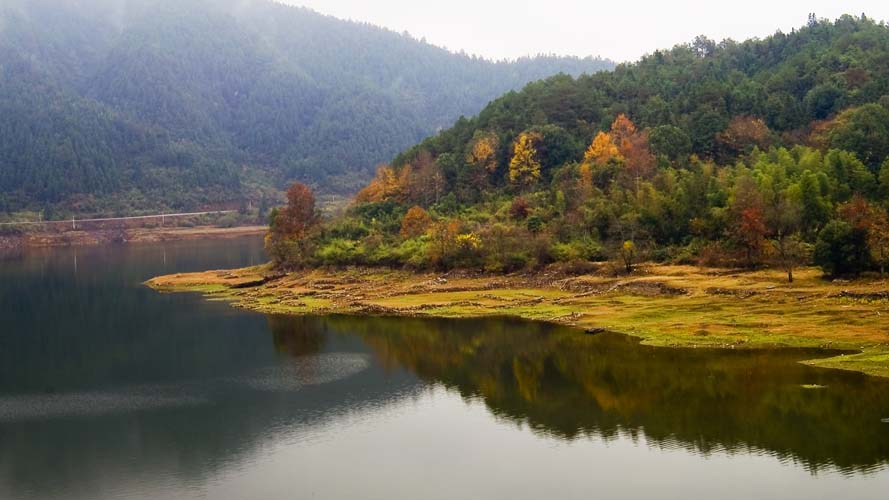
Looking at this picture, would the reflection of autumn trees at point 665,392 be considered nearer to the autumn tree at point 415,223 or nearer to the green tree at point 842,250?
the green tree at point 842,250

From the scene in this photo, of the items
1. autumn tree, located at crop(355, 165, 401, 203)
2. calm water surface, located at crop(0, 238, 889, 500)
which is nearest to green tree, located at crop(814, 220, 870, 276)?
calm water surface, located at crop(0, 238, 889, 500)

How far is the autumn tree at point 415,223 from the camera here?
362 feet

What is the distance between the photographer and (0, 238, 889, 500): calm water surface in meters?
37.4

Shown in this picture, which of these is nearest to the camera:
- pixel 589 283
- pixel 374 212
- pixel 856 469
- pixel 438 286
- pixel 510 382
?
pixel 856 469

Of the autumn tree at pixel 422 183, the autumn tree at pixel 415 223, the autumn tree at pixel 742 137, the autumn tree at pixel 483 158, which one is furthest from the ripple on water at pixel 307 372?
the autumn tree at pixel 742 137

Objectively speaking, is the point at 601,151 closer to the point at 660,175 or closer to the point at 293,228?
the point at 660,175

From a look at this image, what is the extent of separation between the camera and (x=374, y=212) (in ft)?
414

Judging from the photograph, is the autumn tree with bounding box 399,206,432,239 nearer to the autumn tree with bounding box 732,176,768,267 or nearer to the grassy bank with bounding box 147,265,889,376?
the grassy bank with bounding box 147,265,889,376

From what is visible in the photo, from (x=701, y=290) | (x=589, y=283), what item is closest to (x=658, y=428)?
(x=701, y=290)

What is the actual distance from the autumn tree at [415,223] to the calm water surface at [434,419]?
121 feet

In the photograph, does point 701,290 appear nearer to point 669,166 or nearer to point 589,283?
point 589,283

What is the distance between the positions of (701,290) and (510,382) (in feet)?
76.3

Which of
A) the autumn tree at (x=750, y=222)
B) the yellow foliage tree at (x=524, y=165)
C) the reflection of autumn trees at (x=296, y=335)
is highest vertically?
the yellow foliage tree at (x=524, y=165)

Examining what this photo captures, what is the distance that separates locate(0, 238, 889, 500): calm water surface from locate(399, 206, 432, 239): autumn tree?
121 feet
